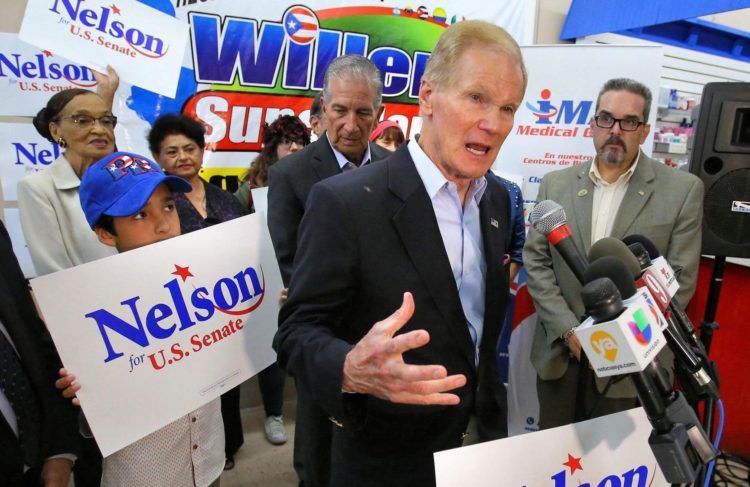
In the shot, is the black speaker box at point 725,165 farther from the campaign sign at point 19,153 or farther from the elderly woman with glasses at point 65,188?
the campaign sign at point 19,153

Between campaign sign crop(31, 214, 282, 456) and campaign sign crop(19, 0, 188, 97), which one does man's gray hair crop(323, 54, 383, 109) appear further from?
campaign sign crop(19, 0, 188, 97)

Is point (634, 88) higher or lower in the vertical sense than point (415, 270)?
higher

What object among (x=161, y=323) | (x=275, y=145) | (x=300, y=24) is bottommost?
(x=161, y=323)

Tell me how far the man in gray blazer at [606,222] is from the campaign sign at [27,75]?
2767 mm

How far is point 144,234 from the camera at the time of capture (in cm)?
146

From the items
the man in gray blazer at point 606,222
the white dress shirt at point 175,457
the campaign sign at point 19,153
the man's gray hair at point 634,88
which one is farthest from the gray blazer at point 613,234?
the campaign sign at point 19,153

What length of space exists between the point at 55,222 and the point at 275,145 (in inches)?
55.5

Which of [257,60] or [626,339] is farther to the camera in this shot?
[257,60]

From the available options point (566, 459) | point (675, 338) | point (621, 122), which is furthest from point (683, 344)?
point (621, 122)

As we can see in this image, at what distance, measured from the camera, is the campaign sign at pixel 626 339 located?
2.46 feet

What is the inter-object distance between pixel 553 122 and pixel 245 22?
7.28 feet

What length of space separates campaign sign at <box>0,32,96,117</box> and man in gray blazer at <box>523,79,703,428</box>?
2.77 m

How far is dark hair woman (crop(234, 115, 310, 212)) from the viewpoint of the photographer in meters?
3.06

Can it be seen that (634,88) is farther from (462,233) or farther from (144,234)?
(144,234)
